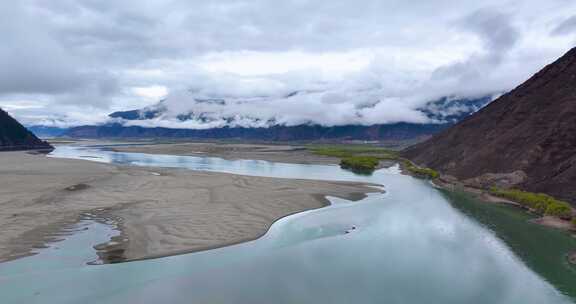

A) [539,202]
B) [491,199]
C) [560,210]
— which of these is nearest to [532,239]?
[560,210]

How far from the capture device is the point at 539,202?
4900 cm

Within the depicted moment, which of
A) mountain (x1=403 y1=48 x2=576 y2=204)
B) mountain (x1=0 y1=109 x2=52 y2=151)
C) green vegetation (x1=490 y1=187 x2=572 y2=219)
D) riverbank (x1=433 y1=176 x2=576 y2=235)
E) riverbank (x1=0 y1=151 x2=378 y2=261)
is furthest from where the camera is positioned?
mountain (x1=0 y1=109 x2=52 y2=151)

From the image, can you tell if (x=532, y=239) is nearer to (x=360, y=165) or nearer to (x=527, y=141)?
(x=527, y=141)

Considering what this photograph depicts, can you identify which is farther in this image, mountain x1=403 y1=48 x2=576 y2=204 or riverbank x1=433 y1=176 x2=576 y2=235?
mountain x1=403 y1=48 x2=576 y2=204

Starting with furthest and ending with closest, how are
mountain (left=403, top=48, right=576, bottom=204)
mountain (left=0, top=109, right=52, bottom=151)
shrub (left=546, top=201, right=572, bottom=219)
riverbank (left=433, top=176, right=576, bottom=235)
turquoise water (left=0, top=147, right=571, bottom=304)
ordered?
mountain (left=0, top=109, right=52, bottom=151)
mountain (left=403, top=48, right=576, bottom=204)
shrub (left=546, top=201, right=572, bottom=219)
riverbank (left=433, top=176, right=576, bottom=235)
turquoise water (left=0, top=147, right=571, bottom=304)

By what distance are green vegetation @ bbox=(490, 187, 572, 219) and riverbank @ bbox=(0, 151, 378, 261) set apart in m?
18.3

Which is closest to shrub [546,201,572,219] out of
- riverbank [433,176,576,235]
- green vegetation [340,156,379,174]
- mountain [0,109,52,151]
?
riverbank [433,176,576,235]

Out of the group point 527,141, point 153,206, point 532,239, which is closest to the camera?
point 532,239

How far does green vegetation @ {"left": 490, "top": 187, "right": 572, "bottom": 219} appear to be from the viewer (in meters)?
44.0

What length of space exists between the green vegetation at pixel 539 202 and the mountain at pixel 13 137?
152172 millimetres

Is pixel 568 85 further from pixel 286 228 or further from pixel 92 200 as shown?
pixel 92 200

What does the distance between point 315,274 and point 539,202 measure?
34315 millimetres

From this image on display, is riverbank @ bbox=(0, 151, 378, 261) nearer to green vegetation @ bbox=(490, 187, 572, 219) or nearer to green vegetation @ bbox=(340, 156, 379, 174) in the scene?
green vegetation @ bbox=(490, 187, 572, 219)

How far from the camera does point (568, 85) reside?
76.4 m
